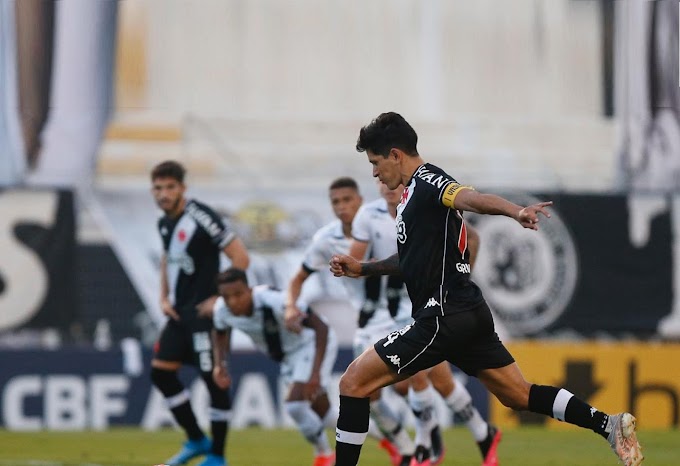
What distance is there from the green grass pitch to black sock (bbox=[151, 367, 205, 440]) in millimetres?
496

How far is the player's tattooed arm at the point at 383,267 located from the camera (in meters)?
8.07

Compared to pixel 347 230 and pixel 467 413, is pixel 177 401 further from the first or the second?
pixel 467 413

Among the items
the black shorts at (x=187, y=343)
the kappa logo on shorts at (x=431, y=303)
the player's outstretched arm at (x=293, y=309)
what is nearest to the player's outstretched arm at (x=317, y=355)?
the player's outstretched arm at (x=293, y=309)

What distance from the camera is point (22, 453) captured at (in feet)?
42.0

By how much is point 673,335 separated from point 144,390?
824 cm

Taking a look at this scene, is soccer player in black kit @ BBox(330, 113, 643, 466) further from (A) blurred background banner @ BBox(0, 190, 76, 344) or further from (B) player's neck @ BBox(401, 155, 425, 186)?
(A) blurred background banner @ BBox(0, 190, 76, 344)

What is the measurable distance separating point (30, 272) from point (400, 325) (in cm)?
952

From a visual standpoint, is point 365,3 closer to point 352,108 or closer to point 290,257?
point 352,108

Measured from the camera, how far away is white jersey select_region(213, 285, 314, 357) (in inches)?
429

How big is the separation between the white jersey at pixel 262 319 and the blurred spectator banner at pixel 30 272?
335 inches

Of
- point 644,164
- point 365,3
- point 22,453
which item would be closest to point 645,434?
point 644,164

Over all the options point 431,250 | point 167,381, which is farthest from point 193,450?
point 431,250

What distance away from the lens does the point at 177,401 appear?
11.2 m

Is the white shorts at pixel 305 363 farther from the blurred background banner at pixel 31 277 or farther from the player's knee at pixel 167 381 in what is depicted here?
the blurred background banner at pixel 31 277
